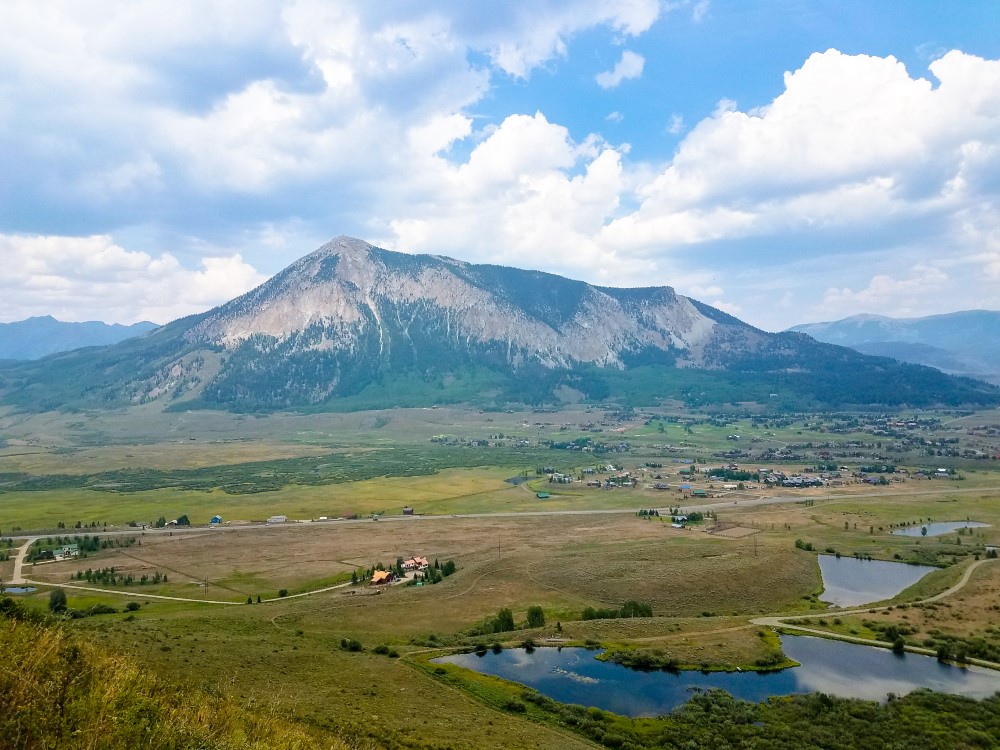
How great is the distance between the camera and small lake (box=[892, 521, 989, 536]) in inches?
4124

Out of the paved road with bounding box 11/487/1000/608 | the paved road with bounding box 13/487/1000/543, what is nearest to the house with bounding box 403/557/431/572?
the paved road with bounding box 11/487/1000/608

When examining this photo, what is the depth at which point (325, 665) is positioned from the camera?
4569cm

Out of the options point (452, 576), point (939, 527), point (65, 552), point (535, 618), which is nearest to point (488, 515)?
point (452, 576)

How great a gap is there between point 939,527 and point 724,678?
282ft

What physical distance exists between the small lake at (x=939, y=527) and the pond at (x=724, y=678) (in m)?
62.8

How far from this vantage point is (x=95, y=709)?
17234 millimetres

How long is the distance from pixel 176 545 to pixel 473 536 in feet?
162

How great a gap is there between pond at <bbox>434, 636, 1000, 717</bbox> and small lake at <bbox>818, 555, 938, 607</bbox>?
787 inches

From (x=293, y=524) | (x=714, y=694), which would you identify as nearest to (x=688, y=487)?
(x=293, y=524)

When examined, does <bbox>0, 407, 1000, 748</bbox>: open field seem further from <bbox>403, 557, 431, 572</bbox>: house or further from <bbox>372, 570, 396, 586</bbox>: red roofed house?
<bbox>372, 570, 396, 586</bbox>: red roofed house

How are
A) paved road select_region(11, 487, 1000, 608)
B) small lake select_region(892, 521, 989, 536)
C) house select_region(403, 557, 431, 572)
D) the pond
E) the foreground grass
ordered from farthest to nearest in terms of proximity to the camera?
paved road select_region(11, 487, 1000, 608) < small lake select_region(892, 521, 989, 536) < house select_region(403, 557, 431, 572) < the pond < the foreground grass

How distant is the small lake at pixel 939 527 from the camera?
10475 cm

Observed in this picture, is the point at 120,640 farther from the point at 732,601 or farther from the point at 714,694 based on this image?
the point at 732,601

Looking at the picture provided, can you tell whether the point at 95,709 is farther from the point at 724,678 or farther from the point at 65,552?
the point at 65,552
